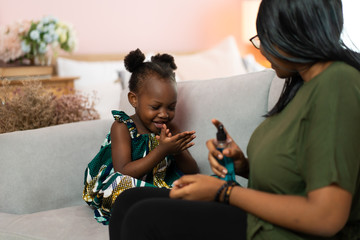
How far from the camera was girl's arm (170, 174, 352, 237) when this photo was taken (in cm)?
86

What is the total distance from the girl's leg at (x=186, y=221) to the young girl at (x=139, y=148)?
51 cm

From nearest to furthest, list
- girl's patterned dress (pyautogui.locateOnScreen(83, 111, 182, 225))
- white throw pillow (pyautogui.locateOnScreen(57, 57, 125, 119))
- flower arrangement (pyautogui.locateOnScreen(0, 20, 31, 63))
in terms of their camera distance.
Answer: girl's patterned dress (pyautogui.locateOnScreen(83, 111, 182, 225))
flower arrangement (pyautogui.locateOnScreen(0, 20, 31, 63))
white throw pillow (pyautogui.locateOnScreen(57, 57, 125, 119))

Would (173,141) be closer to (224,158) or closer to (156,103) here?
(156,103)

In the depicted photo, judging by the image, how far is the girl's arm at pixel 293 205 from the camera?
0.86 metres

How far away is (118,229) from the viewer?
3.95ft

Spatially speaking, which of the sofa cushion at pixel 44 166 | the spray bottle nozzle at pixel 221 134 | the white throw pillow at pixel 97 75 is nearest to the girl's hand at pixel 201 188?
the spray bottle nozzle at pixel 221 134

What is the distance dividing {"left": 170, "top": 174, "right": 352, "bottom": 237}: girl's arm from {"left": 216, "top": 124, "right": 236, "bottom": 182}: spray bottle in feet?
0.28

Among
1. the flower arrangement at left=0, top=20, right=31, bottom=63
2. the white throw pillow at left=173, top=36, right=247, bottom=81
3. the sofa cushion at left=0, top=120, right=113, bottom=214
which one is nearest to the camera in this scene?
the sofa cushion at left=0, top=120, right=113, bottom=214

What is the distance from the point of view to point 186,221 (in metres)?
1.01

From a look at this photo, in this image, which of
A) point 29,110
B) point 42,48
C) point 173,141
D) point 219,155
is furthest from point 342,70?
point 42,48

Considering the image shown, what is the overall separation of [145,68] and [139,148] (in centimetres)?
31

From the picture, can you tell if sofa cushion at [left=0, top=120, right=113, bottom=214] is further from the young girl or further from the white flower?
the white flower

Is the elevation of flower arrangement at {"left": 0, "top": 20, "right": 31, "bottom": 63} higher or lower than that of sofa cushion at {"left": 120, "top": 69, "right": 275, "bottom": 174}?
higher

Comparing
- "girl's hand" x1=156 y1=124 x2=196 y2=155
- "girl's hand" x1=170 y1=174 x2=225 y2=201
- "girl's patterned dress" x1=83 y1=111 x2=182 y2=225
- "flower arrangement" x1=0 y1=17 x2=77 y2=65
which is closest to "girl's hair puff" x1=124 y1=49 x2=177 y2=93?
"girl's patterned dress" x1=83 y1=111 x2=182 y2=225
